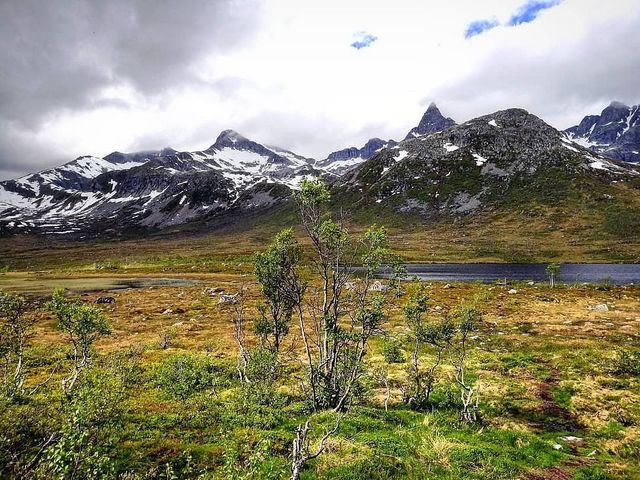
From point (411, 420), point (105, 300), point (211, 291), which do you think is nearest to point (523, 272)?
point (211, 291)

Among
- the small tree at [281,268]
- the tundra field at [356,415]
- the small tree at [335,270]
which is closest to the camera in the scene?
the tundra field at [356,415]

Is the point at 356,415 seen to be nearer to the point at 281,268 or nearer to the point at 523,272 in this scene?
the point at 281,268

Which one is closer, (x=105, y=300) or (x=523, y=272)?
(x=105, y=300)

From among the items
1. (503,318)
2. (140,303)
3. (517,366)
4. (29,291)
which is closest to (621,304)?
(503,318)

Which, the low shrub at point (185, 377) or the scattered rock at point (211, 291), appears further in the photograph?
the scattered rock at point (211, 291)

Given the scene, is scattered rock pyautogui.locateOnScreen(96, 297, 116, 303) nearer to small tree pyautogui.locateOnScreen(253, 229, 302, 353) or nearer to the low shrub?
the low shrub

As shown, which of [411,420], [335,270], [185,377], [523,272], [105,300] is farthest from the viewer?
[523,272]

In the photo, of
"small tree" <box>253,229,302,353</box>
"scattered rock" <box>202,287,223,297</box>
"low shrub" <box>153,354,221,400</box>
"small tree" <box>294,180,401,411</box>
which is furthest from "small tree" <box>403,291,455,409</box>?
"scattered rock" <box>202,287,223,297</box>

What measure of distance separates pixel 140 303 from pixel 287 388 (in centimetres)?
6195

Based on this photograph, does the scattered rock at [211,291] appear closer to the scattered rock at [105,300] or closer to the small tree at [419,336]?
the scattered rock at [105,300]

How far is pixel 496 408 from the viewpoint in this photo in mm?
24266

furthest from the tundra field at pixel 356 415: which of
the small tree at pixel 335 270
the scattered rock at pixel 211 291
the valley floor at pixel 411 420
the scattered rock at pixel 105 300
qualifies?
the scattered rock at pixel 211 291

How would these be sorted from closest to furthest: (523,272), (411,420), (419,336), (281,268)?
1. (411,420)
2. (281,268)
3. (419,336)
4. (523,272)

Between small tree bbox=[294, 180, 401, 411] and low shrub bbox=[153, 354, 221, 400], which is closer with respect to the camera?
small tree bbox=[294, 180, 401, 411]
